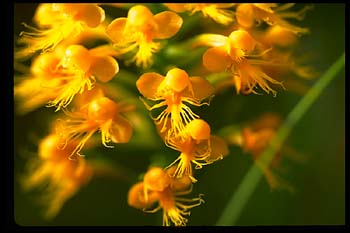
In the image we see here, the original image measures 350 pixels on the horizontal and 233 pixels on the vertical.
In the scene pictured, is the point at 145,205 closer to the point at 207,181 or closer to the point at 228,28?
the point at 207,181

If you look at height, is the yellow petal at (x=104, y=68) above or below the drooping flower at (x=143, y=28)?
below

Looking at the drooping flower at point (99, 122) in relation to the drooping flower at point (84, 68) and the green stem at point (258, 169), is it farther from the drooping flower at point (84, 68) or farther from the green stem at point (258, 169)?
the green stem at point (258, 169)

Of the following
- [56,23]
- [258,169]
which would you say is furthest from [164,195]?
[56,23]

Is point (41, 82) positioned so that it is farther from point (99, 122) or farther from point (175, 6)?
point (175, 6)

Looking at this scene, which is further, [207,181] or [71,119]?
[207,181]

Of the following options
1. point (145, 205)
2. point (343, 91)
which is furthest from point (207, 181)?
point (343, 91)

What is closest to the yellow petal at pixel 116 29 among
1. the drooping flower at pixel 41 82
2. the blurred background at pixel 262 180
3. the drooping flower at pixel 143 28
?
the drooping flower at pixel 143 28

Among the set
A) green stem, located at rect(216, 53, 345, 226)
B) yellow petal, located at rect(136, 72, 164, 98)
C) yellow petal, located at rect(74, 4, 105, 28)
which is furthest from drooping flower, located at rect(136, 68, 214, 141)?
green stem, located at rect(216, 53, 345, 226)
